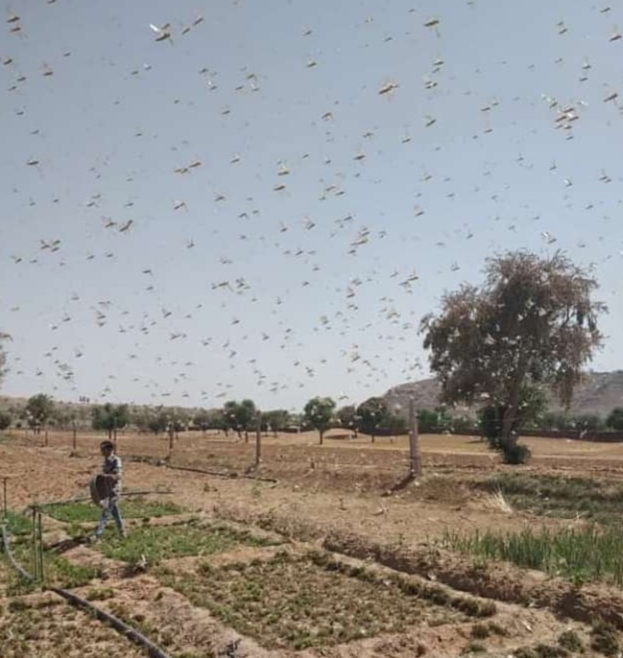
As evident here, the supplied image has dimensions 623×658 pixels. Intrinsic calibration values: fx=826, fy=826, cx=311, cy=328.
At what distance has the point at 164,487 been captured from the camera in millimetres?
26953

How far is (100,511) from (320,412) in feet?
177

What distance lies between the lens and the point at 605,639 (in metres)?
9.62

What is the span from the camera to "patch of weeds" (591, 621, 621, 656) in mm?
9403

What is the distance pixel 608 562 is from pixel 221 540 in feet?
24.8

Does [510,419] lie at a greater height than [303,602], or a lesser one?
greater

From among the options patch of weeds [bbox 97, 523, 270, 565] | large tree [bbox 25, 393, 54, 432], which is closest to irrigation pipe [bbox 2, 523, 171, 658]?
patch of weeds [bbox 97, 523, 270, 565]

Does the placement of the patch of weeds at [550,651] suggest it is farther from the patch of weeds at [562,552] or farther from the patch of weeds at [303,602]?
the patch of weeds at [562,552]

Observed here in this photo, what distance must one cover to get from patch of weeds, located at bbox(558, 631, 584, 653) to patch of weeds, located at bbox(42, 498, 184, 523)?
12.2m

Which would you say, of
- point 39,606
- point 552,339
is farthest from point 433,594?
point 552,339

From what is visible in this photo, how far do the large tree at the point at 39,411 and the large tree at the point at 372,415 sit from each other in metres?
36.6

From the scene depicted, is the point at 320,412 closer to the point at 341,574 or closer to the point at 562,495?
the point at 562,495

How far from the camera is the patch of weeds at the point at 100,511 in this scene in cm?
1984

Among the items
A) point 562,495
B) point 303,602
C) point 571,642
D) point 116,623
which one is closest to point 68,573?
point 116,623

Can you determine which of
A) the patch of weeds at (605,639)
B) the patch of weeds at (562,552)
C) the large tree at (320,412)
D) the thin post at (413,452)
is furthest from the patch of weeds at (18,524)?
the large tree at (320,412)
